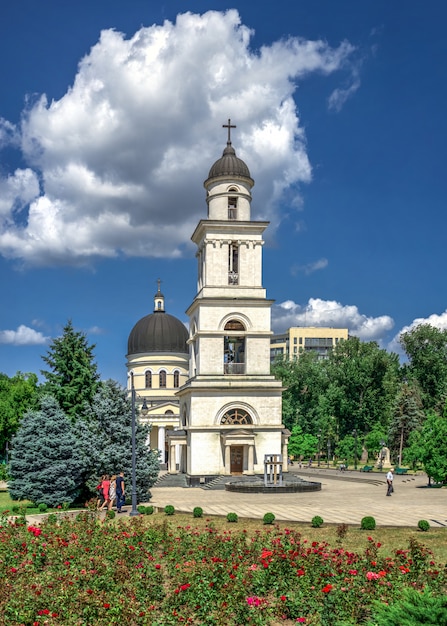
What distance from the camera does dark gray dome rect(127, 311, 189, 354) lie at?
63.3 meters

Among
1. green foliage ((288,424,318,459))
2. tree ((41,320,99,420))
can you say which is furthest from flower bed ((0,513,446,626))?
green foliage ((288,424,318,459))

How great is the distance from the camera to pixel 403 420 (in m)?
61.2

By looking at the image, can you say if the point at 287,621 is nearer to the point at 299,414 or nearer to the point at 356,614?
the point at 356,614

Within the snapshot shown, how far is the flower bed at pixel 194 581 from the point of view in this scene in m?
9.84

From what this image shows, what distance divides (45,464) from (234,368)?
16.4m

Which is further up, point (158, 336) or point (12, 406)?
point (158, 336)

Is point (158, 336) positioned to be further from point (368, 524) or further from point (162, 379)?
point (368, 524)

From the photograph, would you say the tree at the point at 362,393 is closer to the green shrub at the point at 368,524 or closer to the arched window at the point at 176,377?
the arched window at the point at 176,377

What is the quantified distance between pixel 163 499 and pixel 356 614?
2058 centimetres

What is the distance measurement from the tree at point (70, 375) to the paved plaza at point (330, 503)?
611cm

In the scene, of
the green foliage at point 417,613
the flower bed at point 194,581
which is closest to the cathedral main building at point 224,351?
the flower bed at point 194,581

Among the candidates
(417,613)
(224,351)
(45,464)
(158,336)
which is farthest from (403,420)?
(417,613)

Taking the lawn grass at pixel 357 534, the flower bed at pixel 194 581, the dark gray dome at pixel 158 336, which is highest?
the dark gray dome at pixel 158 336

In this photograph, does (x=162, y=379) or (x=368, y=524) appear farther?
(x=162, y=379)
